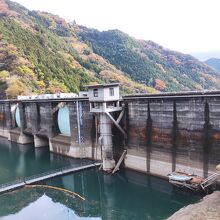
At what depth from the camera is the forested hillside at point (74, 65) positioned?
9431 cm

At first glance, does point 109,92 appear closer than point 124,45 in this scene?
Yes

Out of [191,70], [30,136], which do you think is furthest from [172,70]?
[30,136]

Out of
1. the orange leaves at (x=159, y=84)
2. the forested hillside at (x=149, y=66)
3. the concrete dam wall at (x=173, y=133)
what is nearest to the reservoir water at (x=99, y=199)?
the concrete dam wall at (x=173, y=133)

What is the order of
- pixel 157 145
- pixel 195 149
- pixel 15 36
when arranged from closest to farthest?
pixel 195 149 < pixel 157 145 < pixel 15 36

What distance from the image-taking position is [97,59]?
151750mm

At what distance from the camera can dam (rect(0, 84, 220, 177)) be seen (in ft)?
101

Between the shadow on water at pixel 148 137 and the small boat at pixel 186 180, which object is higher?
the shadow on water at pixel 148 137

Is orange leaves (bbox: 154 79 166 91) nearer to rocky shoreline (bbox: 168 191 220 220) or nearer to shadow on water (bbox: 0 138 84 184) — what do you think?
shadow on water (bbox: 0 138 84 184)

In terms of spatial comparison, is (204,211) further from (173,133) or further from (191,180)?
(173,133)

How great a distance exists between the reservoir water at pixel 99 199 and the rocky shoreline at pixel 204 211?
2379 millimetres

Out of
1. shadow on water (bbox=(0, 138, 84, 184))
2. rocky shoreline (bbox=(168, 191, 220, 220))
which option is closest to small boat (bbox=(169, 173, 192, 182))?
rocky shoreline (bbox=(168, 191, 220, 220))

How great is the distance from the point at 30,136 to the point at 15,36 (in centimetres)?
5941

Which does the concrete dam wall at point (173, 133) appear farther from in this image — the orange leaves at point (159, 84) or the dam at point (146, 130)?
the orange leaves at point (159, 84)

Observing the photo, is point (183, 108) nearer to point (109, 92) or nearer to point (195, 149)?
point (195, 149)
